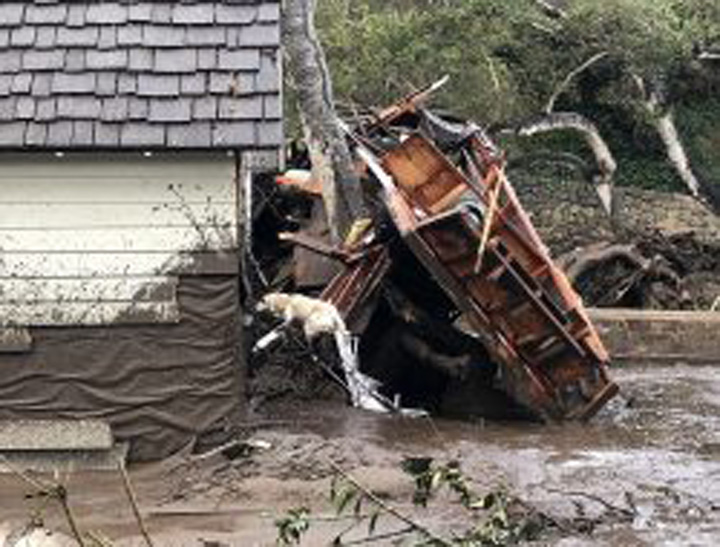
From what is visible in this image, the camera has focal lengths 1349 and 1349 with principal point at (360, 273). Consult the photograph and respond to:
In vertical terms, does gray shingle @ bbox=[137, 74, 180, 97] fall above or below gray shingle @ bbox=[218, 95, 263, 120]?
above

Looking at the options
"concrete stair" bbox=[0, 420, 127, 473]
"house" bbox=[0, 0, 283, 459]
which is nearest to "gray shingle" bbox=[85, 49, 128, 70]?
"house" bbox=[0, 0, 283, 459]

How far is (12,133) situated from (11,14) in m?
1.15

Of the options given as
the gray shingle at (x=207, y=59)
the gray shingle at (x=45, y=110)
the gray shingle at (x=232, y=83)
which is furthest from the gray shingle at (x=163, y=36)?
the gray shingle at (x=45, y=110)

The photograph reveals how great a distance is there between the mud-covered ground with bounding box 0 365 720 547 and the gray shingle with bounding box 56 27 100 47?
10.4 feet

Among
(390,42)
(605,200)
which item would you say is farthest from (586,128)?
(390,42)

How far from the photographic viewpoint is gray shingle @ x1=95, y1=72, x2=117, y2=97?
32.1 ft

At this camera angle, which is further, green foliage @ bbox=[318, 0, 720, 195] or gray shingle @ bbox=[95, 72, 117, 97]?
green foliage @ bbox=[318, 0, 720, 195]

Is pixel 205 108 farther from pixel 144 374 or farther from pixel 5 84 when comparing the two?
pixel 144 374

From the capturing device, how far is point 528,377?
1151cm

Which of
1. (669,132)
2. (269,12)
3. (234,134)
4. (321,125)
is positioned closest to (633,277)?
(321,125)

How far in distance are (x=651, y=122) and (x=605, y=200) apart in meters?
4.52

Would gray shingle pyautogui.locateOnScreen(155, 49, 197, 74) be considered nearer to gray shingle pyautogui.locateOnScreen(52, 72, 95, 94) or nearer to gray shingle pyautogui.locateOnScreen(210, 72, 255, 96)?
gray shingle pyautogui.locateOnScreen(210, 72, 255, 96)

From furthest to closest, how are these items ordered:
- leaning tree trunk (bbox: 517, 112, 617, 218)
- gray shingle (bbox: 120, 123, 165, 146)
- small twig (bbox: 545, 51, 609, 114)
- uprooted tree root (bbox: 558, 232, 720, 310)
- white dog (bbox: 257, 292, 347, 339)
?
small twig (bbox: 545, 51, 609, 114) < leaning tree trunk (bbox: 517, 112, 617, 218) < uprooted tree root (bbox: 558, 232, 720, 310) < white dog (bbox: 257, 292, 347, 339) < gray shingle (bbox: 120, 123, 165, 146)

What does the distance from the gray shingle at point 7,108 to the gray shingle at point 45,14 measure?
743 millimetres
